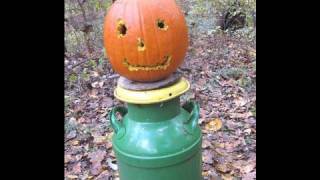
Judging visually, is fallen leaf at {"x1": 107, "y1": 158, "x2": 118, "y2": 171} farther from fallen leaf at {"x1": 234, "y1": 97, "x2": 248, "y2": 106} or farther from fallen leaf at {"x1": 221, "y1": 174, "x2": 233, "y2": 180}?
fallen leaf at {"x1": 234, "y1": 97, "x2": 248, "y2": 106}

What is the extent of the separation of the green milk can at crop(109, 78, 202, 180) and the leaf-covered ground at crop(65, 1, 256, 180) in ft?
2.48

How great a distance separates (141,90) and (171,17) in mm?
482

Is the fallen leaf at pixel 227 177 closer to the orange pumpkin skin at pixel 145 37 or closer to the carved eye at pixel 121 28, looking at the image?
the orange pumpkin skin at pixel 145 37

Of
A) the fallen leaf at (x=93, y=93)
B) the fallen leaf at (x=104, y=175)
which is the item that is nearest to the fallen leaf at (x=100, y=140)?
the fallen leaf at (x=104, y=175)

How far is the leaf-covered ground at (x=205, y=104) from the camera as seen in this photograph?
3.57 metres

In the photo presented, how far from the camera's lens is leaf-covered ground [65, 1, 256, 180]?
3.57m

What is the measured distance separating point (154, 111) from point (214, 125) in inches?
59.6

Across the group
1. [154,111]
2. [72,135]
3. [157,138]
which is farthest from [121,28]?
[72,135]

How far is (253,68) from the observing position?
5.01m

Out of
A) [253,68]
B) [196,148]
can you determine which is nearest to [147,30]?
[196,148]

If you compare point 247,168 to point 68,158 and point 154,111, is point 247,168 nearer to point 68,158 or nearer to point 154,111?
point 154,111

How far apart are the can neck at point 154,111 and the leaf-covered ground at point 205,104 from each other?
3.04 ft

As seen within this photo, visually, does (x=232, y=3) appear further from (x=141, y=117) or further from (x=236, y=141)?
(x=141, y=117)

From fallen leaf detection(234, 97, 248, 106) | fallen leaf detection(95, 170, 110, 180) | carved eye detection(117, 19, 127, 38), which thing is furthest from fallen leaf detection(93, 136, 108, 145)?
carved eye detection(117, 19, 127, 38)
